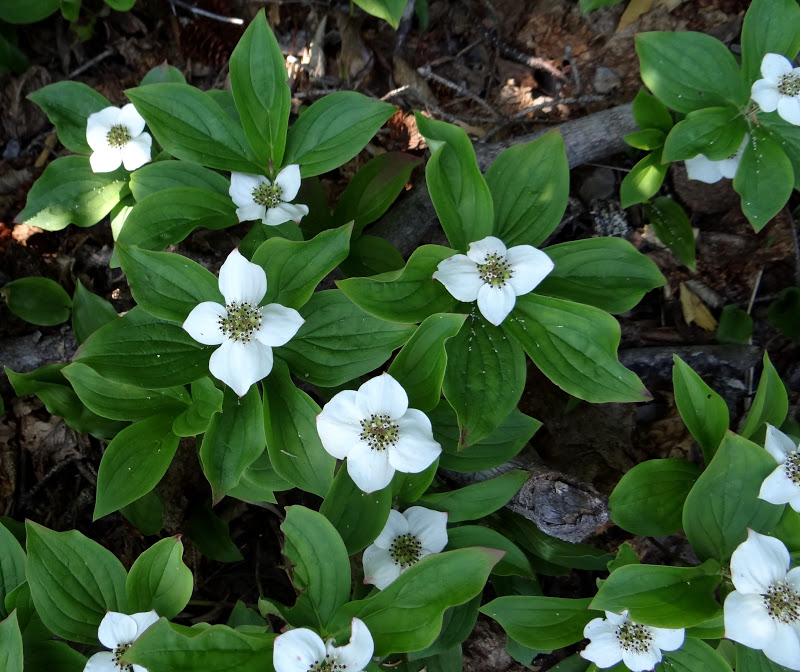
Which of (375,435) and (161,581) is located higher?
(375,435)

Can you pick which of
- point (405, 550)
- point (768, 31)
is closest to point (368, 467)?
point (405, 550)

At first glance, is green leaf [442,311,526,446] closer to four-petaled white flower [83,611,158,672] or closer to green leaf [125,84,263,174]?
green leaf [125,84,263,174]

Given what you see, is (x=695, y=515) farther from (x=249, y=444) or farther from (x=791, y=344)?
(x=249, y=444)

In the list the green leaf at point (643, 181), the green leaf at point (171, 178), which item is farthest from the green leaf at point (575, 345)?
the green leaf at point (171, 178)

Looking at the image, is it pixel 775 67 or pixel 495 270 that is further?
pixel 775 67

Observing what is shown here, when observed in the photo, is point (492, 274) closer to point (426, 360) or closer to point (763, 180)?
point (426, 360)

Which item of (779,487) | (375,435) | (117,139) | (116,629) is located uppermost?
(117,139)
